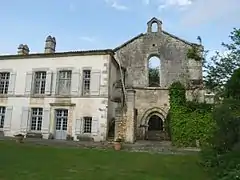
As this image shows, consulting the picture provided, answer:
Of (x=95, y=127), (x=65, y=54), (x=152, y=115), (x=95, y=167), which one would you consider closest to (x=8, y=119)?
A: (x=65, y=54)

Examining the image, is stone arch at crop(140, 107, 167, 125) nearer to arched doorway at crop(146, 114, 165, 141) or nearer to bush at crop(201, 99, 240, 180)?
arched doorway at crop(146, 114, 165, 141)

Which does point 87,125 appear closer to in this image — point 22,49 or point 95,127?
point 95,127

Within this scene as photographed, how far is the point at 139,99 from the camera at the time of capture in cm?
2534

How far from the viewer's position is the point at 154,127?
83.8 ft

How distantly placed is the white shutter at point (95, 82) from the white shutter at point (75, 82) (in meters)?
1.00

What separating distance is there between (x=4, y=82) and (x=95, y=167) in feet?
52.2

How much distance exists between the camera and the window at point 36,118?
70.3 ft

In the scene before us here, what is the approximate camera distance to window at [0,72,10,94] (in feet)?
75.1

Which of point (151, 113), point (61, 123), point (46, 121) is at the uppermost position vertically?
point (151, 113)

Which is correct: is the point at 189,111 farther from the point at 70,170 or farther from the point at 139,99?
the point at 70,170

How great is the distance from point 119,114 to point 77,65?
5002 millimetres

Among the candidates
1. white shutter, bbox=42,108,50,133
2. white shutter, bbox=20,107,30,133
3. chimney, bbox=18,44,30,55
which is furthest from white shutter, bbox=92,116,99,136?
chimney, bbox=18,44,30,55

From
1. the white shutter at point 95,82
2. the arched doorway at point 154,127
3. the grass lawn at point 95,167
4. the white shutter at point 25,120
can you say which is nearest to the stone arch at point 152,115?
the arched doorway at point 154,127

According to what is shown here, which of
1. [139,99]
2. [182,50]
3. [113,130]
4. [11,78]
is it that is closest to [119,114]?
[113,130]
